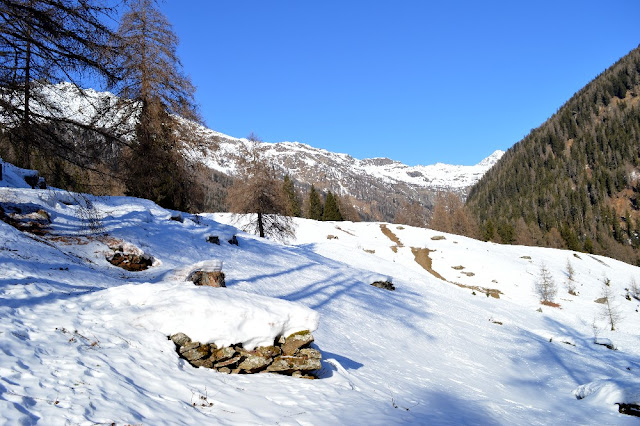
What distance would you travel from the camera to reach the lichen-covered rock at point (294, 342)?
296 inches

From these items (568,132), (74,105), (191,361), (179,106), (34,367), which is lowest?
(191,361)

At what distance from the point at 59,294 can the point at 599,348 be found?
24.7 m

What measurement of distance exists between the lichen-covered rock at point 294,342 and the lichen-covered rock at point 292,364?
0.13m

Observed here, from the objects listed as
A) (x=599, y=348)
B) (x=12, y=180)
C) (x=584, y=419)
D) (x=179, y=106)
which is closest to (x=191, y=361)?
(x=584, y=419)

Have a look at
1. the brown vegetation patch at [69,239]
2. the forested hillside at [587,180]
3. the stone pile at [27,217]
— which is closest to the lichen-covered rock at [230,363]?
the brown vegetation patch at [69,239]

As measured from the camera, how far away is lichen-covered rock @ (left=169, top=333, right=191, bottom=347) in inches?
269

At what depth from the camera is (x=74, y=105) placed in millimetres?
8461

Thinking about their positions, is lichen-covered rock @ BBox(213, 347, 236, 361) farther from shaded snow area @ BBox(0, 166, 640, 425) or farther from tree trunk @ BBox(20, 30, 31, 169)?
tree trunk @ BBox(20, 30, 31, 169)

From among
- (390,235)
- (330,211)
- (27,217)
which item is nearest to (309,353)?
(27,217)

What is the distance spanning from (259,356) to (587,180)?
20501 cm

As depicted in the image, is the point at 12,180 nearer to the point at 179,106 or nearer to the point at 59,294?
the point at 179,106

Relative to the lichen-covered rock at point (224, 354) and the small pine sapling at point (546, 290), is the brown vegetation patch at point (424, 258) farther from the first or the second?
the lichen-covered rock at point (224, 354)

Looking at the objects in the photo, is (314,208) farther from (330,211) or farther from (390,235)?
(390,235)

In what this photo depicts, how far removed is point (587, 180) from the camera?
6722 inches
